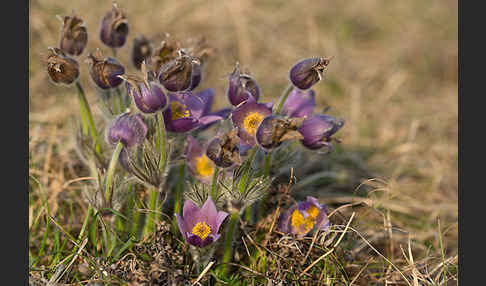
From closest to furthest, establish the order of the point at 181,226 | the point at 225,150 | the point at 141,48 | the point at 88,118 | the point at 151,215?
the point at 225,150, the point at 181,226, the point at 151,215, the point at 88,118, the point at 141,48

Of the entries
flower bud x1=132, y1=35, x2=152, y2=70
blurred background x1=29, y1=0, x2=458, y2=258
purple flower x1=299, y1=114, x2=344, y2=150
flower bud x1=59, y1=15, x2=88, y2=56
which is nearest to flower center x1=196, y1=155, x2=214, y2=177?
purple flower x1=299, y1=114, x2=344, y2=150

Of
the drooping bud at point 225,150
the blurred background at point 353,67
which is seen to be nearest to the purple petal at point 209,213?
the drooping bud at point 225,150

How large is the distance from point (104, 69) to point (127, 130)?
0.89ft

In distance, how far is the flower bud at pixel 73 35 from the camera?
76.4 inches

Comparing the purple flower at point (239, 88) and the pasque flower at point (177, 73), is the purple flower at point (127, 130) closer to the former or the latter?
the pasque flower at point (177, 73)

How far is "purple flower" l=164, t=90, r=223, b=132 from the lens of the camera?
177 cm

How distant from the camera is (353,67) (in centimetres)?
467

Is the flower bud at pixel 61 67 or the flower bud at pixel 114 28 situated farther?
the flower bud at pixel 114 28

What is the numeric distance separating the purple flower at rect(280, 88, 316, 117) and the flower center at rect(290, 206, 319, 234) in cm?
39

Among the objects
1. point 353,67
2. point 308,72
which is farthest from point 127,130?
point 353,67

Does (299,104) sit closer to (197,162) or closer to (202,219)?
(197,162)

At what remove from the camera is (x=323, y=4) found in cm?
538

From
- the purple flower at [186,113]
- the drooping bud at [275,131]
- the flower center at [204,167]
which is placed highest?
the purple flower at [186,113]

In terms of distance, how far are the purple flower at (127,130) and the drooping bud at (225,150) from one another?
0.33 m
